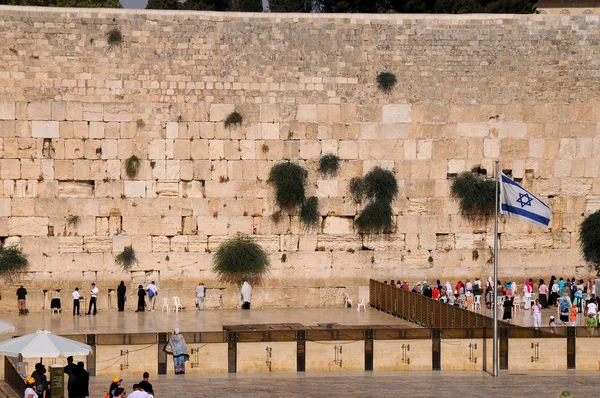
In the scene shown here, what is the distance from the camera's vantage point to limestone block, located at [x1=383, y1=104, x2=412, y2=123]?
29.9 meters

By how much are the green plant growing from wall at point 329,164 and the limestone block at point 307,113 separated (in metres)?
0.79

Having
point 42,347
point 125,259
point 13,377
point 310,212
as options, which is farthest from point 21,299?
point 42,347

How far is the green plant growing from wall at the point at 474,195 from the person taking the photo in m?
30.0

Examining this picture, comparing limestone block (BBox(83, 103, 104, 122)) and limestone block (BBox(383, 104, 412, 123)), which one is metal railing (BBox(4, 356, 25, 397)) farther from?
limestone block (BBox(383, 104, 412, 123))

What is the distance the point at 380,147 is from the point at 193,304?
506cm

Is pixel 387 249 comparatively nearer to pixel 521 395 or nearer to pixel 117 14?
pixel 117 14

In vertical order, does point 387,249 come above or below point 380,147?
below

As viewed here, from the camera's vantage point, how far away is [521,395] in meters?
19.3

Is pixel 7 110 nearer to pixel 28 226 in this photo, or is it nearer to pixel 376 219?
pixel 28 226

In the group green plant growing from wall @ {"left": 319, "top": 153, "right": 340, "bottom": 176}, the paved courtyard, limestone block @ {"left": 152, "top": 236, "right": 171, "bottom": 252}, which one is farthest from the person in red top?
the paved courtyard

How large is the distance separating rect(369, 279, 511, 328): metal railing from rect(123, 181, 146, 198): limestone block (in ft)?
16.4

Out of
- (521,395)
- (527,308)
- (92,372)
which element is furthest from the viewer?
(527,308)

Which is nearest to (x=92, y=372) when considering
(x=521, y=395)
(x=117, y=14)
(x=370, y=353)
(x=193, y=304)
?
(x=370, y=353)

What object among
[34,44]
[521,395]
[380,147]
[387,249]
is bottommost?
[521,395]
